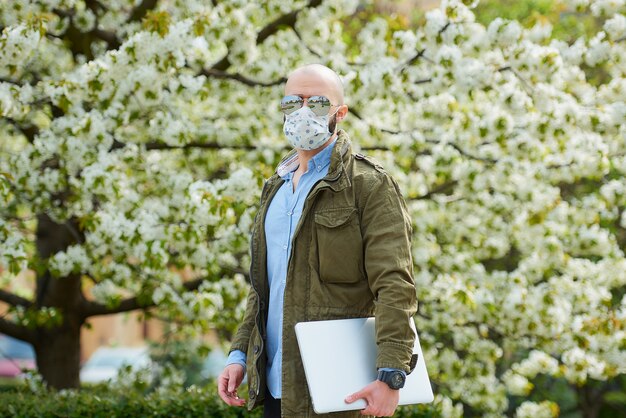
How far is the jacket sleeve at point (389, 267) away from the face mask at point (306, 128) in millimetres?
233

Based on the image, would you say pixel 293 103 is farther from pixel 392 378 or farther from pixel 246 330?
pixel 392 378

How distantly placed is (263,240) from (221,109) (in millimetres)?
5409

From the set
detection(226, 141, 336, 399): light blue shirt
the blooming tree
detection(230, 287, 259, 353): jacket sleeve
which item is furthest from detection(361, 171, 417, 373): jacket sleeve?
the blooming tree

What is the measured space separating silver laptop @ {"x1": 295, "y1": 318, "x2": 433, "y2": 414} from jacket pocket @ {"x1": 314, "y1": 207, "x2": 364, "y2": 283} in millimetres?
152

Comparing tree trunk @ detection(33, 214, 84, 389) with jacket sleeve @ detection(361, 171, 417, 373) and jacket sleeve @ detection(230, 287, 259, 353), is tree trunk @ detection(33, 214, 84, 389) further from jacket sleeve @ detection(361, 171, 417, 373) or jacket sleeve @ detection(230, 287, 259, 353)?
jacket sleeve @ detection(361, 171, 417, 373)

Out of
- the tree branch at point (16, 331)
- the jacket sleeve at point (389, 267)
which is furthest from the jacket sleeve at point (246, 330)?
the tree branch at point (16, 331)

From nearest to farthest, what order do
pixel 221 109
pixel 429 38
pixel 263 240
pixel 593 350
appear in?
pixel 263 240
pixel 429 38
pixel 593 350
pixel 221 109

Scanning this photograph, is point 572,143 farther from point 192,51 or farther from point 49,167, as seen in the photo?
point 49,167

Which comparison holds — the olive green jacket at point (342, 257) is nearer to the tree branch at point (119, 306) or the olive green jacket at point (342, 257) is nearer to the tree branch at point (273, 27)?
the tree branch at point (119, 306)

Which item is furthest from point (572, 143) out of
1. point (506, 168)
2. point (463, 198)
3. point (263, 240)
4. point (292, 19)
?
point (263, 240)

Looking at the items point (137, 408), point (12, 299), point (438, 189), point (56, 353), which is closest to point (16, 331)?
point (12, 299)

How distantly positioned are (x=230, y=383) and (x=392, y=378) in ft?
2.29

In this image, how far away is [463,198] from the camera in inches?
302

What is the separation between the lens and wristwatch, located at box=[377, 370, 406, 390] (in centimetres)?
247
